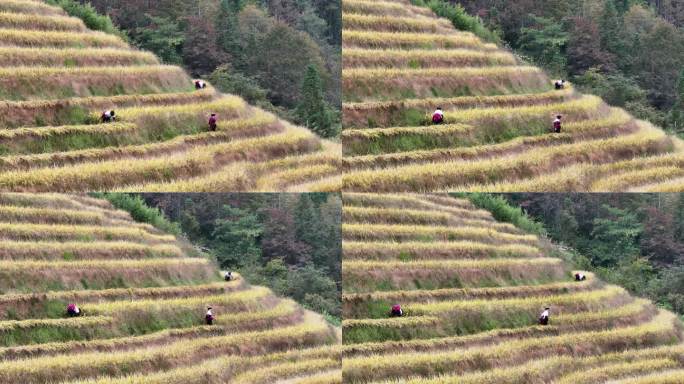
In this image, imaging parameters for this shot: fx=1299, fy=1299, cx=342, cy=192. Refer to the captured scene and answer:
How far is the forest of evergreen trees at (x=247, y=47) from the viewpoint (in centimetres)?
1731

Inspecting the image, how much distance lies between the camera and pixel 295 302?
17.7m

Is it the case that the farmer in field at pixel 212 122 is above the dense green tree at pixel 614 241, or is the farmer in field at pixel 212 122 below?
above

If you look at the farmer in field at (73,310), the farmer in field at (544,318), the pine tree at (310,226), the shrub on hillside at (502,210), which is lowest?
the farmer in field at (73,310)

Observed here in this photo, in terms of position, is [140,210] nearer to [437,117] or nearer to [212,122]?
[212,122]

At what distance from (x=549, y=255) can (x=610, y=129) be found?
1.99 meters

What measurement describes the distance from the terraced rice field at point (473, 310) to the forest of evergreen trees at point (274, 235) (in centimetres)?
30

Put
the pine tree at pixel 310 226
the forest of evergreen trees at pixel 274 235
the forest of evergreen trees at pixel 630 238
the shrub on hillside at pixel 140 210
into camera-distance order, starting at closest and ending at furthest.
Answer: the shrub on hillside at pixel 140 210 < the forest of evergreen trees at pixel 274 235 < the pine tree at pixel 310 226 < the forest of evergreen trees at pixel 630 238

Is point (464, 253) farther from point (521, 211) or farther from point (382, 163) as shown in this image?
point (382, 163)

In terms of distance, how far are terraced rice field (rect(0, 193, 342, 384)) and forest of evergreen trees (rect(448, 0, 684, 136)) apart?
4.76 metres

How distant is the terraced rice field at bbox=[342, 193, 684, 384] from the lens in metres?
16.7

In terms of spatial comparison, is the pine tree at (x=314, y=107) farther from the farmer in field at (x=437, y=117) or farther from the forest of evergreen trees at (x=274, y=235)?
the farmer in field at (x=437, y=117)

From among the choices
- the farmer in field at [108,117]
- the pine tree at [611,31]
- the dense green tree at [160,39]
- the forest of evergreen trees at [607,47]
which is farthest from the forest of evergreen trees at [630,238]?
the farmer in field at [108,117]

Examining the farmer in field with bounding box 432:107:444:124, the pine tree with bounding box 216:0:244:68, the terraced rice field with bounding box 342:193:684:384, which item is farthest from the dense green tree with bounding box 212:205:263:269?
the farmer in field with bounding box 432:107:444:124

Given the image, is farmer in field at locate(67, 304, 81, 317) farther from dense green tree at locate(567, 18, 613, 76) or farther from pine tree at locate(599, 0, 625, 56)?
pine tree at locate(599, 0, 625, 56)
